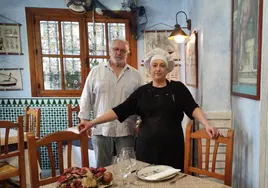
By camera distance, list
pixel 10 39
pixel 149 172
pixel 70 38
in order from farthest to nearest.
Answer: pixel 70 38, pixel 10 39, pixel 149 172

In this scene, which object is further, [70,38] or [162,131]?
[70,38]

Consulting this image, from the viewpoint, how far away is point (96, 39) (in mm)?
3125

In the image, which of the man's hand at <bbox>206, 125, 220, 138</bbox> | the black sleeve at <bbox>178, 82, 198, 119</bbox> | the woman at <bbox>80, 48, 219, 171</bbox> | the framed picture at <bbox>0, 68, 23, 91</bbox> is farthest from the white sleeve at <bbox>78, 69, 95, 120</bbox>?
the framed picture at <bbox>0, 68, 23, 91</bbox>

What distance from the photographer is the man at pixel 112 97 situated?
70.3 inches

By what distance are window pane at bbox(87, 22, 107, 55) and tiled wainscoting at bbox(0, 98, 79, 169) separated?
748 millimetres

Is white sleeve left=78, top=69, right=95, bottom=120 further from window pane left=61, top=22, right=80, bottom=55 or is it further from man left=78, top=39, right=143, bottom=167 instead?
window pane left=61, top=22, right=80, bottom=55

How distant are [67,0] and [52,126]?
1714 millimetres

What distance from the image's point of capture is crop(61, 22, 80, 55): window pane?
3.06 metres

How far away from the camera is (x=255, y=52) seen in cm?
137

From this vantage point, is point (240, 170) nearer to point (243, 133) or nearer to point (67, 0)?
point (243, 133)

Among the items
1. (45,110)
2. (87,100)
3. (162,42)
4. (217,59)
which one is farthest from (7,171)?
(162,42)

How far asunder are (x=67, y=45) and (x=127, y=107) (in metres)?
1.86

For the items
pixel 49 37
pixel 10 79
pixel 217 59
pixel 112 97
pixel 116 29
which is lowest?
pixel 112 97

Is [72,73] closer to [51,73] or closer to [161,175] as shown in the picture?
[51,73]
